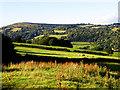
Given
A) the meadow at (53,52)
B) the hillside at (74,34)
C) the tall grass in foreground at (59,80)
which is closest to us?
the tall grass in foreground at (59,80)

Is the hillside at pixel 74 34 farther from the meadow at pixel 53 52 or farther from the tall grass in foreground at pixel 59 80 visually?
the tall grass in foreground at pixel 59 80

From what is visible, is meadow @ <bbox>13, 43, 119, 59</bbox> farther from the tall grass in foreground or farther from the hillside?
the hillside

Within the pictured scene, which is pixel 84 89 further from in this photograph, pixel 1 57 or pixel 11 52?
pixel 11 52

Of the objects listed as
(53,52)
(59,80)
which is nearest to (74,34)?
(53,52)

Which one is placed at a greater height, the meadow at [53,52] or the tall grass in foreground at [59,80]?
the tall grass in foreground at [59,80]

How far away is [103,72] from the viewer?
1280 centimetres

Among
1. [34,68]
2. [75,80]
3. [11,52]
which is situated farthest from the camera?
[11,52]

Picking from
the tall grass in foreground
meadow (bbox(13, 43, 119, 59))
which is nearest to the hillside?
meadow (bbox(13, 43, 119, 59))

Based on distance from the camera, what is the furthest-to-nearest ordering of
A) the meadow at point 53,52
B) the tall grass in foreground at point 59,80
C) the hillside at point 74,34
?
1. the hillside at point 74,34
2. the meadow at point 53,52
3. the tall grass in foreground at point 59,80

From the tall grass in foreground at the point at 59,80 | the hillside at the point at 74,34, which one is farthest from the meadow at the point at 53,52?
the hillside at the point at 74,34

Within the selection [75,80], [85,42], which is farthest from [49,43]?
[85,42]

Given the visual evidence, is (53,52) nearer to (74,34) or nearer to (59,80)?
(59,80)

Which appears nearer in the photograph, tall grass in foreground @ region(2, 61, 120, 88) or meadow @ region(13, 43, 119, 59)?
tall grass in foreground @ region(2, 61, 120, 88)

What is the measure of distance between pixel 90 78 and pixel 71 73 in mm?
1410
